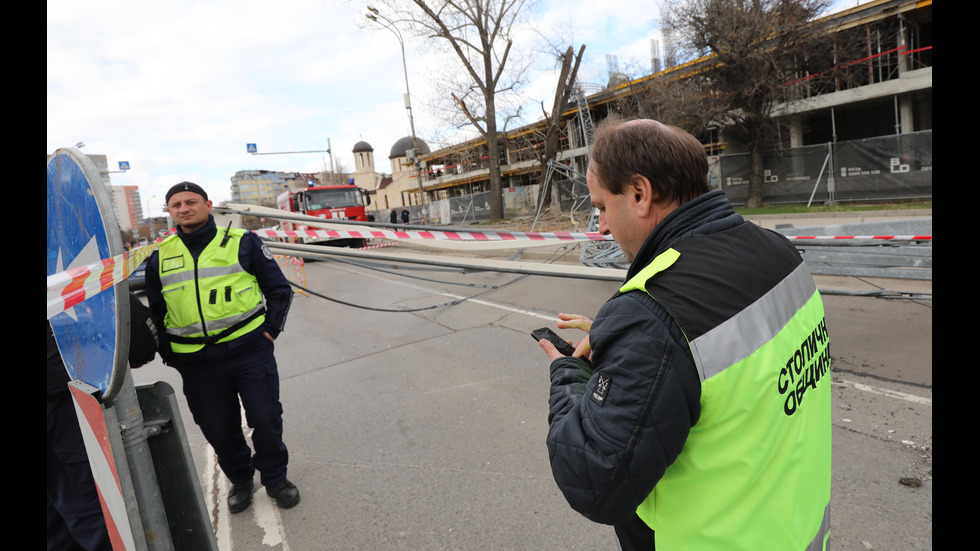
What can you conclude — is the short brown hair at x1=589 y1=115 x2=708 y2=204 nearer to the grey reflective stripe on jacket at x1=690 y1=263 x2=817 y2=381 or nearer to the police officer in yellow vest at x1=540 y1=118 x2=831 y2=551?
the police officer in yellow vest at x1=540 y1=118 x2=831 y2=551

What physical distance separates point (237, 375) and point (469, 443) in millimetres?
1715

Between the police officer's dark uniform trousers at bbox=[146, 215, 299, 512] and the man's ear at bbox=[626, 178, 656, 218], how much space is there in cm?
277

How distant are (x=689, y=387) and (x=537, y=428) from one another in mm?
3089

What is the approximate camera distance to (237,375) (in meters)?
3.20

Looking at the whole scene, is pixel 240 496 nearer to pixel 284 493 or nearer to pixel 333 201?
pixel 284 493

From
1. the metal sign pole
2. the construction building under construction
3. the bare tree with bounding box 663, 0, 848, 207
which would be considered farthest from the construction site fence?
the metal sign pole

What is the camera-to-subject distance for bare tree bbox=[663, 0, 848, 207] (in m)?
16.7

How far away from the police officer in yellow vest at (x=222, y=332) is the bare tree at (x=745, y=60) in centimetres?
1817

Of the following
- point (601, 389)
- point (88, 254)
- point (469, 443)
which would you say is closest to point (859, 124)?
point (469, 443)

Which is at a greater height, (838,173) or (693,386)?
(838,173)
